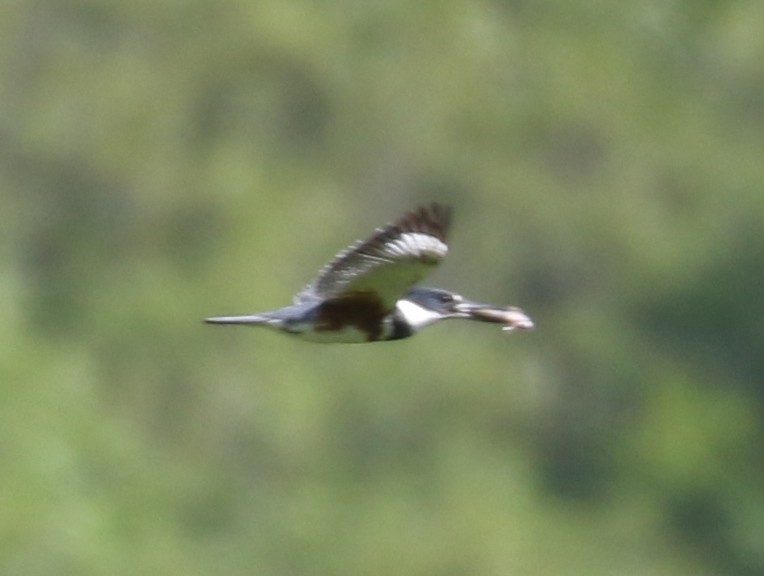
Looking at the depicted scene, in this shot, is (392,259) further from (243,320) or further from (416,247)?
(243,320)

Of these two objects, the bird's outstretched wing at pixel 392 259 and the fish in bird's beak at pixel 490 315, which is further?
the fish in bird's beak at pixel 490 315

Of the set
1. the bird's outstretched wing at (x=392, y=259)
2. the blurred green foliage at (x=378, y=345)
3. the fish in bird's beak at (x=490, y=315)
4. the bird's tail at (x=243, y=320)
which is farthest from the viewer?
the blurred green foliage at (x=378, y=345)

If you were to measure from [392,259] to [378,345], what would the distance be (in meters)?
10.4

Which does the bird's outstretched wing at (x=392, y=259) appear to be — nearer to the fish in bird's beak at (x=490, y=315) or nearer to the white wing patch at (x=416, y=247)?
the white wing patch at (x=416, y=247)

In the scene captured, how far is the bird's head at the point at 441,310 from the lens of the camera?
4.26 meters

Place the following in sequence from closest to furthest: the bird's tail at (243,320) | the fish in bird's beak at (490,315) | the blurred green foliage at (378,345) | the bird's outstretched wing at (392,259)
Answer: the bird's outstretched wing at (392,259)
the bird's tail at (243,320)
the fish in bird's beak at (490,315)
the blurred green foliage at (378,345)

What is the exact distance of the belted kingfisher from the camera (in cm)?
381

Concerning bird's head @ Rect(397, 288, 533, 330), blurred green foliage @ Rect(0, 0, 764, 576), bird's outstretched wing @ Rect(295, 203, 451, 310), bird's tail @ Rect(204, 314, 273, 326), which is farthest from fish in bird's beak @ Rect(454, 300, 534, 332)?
blurred green foliage @ Rect(0, 0, 764, 576)

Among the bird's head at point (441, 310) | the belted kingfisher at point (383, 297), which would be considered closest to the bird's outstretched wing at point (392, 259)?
the belted kingfisher at point (383, 297)

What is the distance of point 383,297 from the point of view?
13.6 feet

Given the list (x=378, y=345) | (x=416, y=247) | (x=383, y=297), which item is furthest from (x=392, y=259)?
(x=378, y=345)

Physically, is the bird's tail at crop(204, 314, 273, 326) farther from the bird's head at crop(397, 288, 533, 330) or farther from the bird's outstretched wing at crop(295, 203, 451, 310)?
the bird's head at crop(397, 288, 533, 330)

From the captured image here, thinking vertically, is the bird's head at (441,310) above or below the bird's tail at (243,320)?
above

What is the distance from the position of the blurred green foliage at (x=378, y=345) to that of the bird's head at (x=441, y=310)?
7.42 meters
